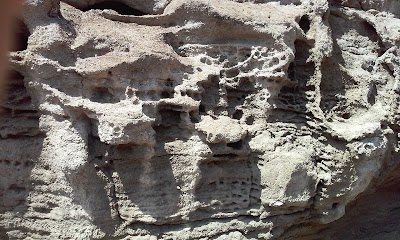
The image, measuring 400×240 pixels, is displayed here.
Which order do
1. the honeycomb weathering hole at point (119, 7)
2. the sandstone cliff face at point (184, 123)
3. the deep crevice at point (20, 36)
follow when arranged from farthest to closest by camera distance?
the honeycomb weathering hole at point (119, 7)
the deep crevice at point (20, 36)
the sandstone cliff face at point (184, 123)

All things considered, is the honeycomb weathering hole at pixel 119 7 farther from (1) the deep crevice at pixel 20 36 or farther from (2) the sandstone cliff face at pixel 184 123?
(1) the deep crevice at pixel 20 36

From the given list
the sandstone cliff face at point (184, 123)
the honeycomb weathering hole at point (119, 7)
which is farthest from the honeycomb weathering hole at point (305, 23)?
the honeycomb weathering hole at point (119, 7)

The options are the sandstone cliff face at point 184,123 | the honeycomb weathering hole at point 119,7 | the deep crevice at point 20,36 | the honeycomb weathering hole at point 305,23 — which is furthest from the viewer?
the honeycomb weathering hole at point 305,23

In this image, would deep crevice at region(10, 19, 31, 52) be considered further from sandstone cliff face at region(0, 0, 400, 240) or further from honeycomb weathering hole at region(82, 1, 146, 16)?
honeycomb weathering hole at region(82, 1, 146, 16)

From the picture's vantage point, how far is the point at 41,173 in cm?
322

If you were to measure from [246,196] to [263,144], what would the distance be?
44 cm

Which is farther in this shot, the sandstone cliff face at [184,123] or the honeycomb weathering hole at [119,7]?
the honeycomb weathering hole at [119,7]

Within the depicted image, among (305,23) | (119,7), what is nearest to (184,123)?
(119,7)

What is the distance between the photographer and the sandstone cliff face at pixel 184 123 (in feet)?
10.3

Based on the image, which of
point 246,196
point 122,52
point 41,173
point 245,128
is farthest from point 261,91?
point 41,173

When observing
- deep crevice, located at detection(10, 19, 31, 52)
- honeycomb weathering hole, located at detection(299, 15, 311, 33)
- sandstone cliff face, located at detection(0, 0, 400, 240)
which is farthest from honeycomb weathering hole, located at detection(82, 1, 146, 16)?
honeycomb weathering hole, located at detection(299, 15, 311, 33)

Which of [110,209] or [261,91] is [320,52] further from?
[110,209]

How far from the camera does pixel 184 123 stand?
337 cm

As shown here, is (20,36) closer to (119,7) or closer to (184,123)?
(119,7)
